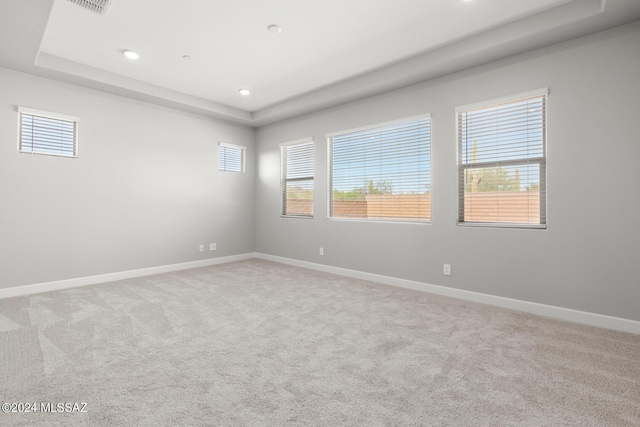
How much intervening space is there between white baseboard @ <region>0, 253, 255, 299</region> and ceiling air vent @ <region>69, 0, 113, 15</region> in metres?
3.26

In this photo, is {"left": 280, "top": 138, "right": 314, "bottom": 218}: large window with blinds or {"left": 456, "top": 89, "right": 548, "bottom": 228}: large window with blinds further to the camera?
{"left": 280, "top": 138, "right": 314, "bottom": 218}: large window with blinds

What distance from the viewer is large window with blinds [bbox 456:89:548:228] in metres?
3.20

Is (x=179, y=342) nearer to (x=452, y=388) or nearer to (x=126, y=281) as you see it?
(x=452, y=388)

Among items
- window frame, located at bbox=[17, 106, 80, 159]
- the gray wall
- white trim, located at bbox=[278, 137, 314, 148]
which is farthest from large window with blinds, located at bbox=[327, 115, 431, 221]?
window frame, located at bbox=[17, 106, 80, 159]

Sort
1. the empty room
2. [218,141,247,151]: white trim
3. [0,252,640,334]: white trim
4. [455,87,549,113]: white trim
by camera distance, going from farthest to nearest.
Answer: [218,141,247,151]: white trim, [455,87,549,113]: white trim, [0,252,640,334]: white trim, the empty room

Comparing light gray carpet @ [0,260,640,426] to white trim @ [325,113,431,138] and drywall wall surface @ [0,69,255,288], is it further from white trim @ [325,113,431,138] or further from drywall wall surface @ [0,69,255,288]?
white trim @ [325,113,431,138]

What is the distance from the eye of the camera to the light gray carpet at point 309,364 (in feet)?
5.43

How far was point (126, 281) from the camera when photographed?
14.5 feet

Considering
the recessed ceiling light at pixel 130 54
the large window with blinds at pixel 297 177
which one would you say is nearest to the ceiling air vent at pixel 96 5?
the recessed ceiling light at pixel 130 54

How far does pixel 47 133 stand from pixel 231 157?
271 cm

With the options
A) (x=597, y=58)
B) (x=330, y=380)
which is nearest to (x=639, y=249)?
(x=597, y=58)

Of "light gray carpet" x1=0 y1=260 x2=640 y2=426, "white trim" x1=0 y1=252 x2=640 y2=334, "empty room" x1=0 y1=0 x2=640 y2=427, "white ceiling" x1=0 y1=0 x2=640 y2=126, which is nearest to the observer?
"light gray carpet" x1=0 y1=260 x2=640 y2=426

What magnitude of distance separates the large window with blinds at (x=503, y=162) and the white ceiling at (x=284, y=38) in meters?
0.57

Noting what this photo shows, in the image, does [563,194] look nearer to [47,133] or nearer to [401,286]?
[401,286]
